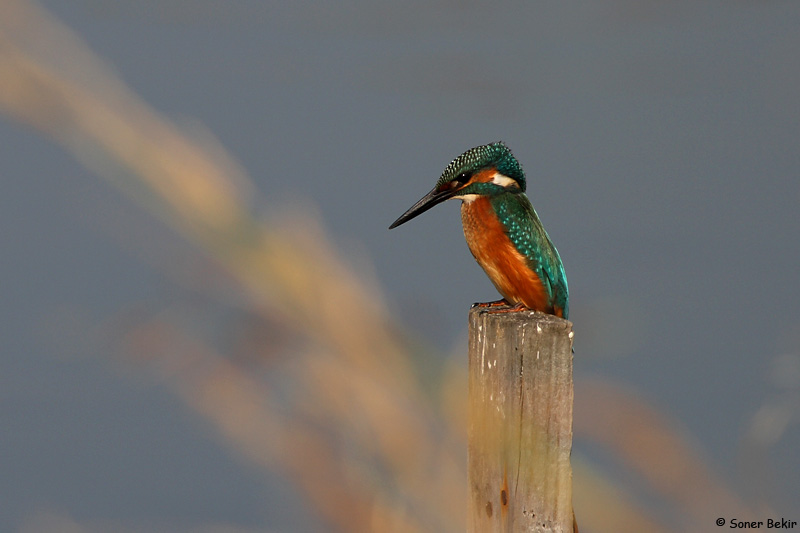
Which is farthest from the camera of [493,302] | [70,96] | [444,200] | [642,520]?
[444,200]

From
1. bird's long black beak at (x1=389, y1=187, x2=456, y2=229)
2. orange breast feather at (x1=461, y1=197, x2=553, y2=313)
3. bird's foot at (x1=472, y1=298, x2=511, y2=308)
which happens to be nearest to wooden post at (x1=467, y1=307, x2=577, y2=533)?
bird's foot at (x1=472, y1=298, x2=511, y2=308)

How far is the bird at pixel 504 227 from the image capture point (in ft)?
11.5

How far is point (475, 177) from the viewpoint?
3.68 m

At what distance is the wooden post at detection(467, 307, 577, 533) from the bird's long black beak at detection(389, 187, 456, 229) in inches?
47.5

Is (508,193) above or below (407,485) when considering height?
above

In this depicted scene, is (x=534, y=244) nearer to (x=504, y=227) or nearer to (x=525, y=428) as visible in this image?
(x=504, y=227)

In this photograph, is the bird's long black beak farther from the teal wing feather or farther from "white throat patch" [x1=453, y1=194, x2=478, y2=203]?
the teal wing feather

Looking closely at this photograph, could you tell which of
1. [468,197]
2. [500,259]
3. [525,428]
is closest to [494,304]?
[500,259]

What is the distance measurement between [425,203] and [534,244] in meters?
0.49

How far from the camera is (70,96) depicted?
3.35 ft

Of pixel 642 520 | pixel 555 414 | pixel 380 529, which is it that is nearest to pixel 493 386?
pixel 555 414

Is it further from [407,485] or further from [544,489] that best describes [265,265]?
[544,489]

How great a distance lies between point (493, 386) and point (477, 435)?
190mm

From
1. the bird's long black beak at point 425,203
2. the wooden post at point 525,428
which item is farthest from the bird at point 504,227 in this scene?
the wooden post at point 525,428
